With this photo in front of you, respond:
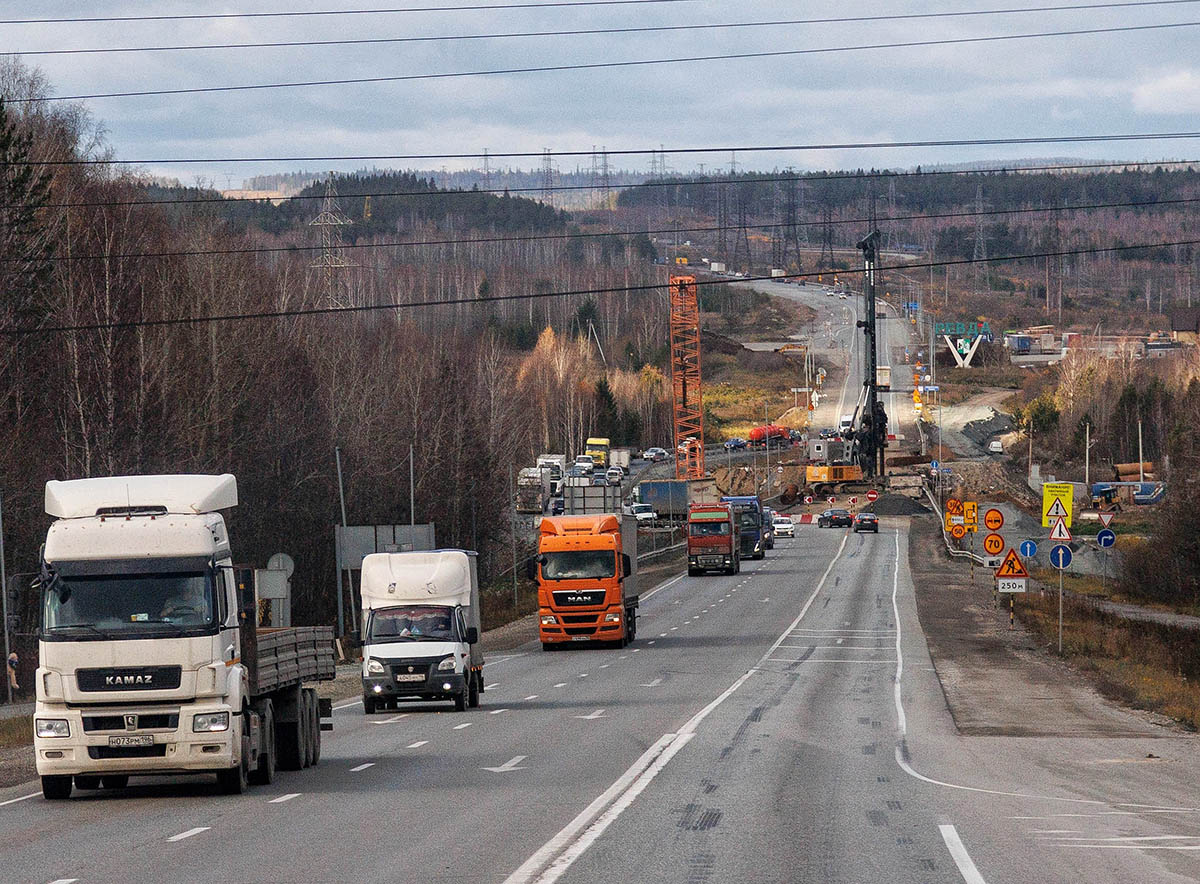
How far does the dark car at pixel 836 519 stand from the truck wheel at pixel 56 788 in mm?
97339

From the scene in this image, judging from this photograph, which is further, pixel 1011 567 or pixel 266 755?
pixel 1011 567

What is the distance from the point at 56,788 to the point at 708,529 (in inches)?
2411

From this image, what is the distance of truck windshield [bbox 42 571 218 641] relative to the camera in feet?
55.0

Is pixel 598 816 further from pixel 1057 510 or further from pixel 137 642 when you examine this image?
pixel 1057 510

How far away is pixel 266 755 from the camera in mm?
18750

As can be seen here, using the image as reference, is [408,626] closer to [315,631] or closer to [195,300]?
[315,631]

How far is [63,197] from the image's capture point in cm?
6125

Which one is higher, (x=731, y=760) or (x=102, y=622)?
(x=102, y=622)

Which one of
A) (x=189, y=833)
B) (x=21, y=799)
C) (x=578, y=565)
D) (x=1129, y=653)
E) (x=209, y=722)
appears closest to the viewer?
(x=189, y=833)

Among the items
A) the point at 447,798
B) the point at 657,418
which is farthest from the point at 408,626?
the point at 657,418

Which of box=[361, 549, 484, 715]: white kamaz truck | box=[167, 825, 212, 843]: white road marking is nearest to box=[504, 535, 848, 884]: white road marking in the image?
box=[167, 825, 212, 843]: white road marking

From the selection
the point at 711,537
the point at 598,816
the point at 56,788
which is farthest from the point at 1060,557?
the point at 711,537

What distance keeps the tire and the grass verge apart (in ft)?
51.3

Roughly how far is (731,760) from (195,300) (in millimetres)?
51174
